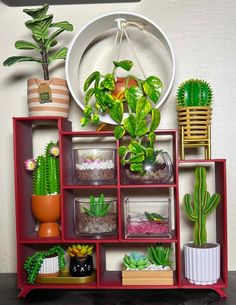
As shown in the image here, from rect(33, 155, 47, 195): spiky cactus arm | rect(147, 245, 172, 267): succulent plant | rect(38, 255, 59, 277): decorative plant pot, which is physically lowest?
rect(38, 255, 59, 277): decorative plant pot

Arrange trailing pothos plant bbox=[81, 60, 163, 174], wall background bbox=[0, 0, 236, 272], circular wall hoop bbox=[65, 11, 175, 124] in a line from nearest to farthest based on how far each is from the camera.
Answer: trailing pothos plant bbox=[81, 60, 163, 174] → circular wall hoop bbox=[65, 11, 175, 124] → wall background bbox=[0, 0, 236, 272]

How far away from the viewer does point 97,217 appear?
3.69 ft

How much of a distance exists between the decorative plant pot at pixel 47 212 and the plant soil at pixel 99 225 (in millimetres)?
96

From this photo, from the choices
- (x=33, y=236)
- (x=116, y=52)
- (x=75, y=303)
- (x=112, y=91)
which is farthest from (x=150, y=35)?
(x=75, y=303)

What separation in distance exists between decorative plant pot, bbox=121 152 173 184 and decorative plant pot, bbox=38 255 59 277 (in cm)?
33

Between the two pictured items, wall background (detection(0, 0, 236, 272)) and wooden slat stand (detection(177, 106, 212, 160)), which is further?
wall background (detection(0, 0, 236, 272))

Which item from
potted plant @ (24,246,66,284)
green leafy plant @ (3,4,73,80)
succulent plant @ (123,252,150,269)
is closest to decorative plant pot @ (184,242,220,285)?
succulent plant @ (123,252,150,269)

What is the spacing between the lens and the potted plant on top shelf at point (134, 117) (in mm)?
1062

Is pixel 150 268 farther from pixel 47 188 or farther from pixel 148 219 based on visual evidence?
pixel 47 188

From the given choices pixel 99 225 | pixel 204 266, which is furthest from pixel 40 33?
pixel 204 266

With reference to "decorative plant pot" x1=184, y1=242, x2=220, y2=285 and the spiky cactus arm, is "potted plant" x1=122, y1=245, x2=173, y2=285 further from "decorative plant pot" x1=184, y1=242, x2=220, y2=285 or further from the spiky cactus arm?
the spiky cactus arm

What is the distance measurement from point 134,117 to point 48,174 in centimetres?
32

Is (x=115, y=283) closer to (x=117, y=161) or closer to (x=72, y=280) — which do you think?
(x=72, y=280)

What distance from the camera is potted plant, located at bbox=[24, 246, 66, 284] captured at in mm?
1120
